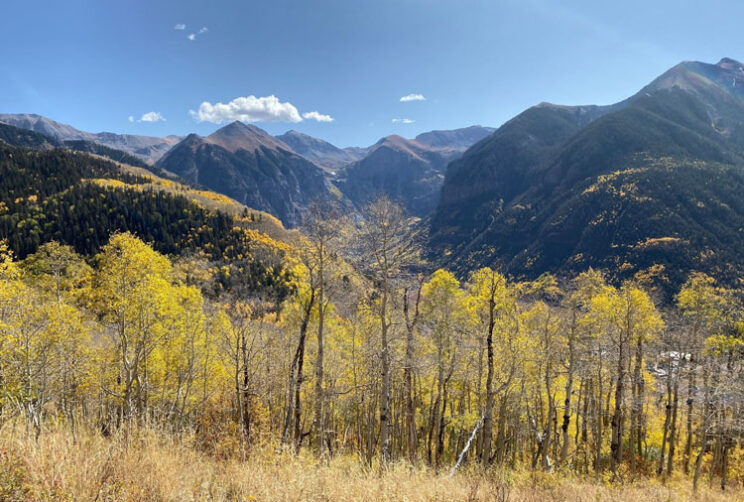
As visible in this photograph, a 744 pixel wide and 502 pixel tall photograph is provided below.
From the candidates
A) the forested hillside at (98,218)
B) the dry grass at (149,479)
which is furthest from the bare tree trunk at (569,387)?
the forested hillside at (98,218)

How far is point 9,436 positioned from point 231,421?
19.2 m

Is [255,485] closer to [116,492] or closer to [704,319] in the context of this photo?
[116,492]

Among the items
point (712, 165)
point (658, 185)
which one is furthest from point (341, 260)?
point (712, 165)

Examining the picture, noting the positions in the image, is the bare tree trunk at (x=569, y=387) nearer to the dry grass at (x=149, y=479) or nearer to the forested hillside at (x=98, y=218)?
the dry grass at (x=149, y=479)

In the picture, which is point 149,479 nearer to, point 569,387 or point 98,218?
point 569,387

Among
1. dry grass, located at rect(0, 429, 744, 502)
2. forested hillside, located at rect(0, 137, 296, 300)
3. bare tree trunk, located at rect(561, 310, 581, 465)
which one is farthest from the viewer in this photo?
forested hillside, located at rect(0, 137, 296, 300)

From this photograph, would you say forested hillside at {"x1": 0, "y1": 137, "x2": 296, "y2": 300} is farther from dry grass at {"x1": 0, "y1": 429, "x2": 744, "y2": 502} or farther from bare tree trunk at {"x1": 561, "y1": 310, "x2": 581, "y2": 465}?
dry grass at {"x1": 0, "y1": 429, "x2": 744, "y2": 502}

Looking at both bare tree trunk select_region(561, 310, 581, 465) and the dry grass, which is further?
bare tree trunk select_region(561, 310, 581, 465)

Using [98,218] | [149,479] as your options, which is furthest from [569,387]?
[98,218]

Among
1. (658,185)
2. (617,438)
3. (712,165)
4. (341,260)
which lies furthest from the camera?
(712,165)

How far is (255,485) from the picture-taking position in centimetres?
595

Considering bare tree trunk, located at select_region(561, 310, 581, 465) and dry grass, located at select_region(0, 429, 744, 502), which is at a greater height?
dry grass, located at select_region(0, 429, 744, 502)

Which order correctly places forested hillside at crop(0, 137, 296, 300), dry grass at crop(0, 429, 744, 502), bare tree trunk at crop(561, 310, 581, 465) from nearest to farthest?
dry grass at crop(0, 429, 744, 502), bare tree trunk at crop(561, 310, 581, 465), forested hillside at crop(0, 137, 296, 300)

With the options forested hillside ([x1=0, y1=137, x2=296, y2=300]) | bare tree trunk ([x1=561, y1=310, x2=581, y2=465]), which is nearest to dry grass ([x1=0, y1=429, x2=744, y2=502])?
bare tree trunk ([x1=561, y1=310, x2=581, y2=465])
